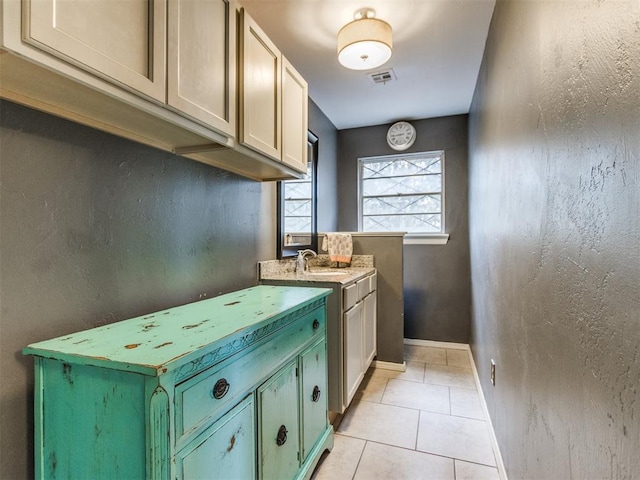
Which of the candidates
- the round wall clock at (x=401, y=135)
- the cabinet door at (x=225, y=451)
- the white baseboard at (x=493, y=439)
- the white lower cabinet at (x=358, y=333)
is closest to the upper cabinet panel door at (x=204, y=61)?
the cabinet door at (x=225, y=451)

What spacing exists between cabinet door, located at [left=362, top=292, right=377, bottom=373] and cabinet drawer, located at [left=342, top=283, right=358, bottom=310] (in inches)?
12.1

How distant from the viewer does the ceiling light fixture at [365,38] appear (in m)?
1.79

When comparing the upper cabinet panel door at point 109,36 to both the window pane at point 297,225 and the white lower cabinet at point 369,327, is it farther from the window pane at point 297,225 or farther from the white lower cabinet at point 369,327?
the white lower cabinet at point 369,327

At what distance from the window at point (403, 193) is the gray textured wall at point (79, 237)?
2.50m

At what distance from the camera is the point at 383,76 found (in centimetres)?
255

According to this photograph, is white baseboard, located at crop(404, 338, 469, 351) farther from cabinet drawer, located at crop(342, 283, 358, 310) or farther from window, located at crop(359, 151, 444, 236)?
cabinet drawer, located at crop(342, 283, 358, 310)

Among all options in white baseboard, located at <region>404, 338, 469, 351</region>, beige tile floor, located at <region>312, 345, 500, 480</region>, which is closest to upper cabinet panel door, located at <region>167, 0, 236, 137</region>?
beige tile floor, located at <region>312, 345, 500, 480</region>

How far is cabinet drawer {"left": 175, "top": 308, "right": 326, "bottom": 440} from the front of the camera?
81 centimetres

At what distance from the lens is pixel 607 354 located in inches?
25.8

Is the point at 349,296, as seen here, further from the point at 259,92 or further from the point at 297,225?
the point at 259,92

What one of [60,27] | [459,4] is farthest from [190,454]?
[459,4]

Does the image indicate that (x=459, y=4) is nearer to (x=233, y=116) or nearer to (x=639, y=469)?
(x=233, y=116)

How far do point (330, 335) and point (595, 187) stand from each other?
5.22ft

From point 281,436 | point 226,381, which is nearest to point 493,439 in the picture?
point 281,436
